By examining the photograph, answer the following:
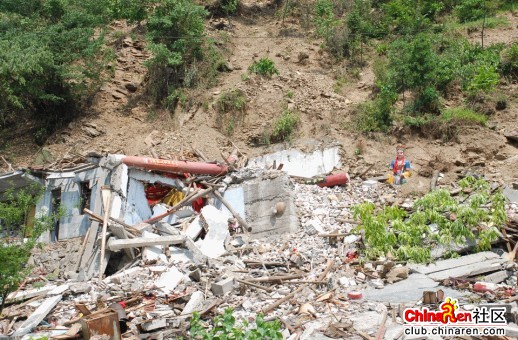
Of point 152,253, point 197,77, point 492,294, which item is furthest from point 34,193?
point 492,294

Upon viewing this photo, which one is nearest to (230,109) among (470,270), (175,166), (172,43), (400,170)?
(172,43)

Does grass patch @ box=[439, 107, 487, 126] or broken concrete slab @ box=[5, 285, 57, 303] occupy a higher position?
grass patch @ box=[439, 107, 487, 126]

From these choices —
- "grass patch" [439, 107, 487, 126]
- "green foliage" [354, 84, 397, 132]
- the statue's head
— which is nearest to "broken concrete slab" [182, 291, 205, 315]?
the statue's head

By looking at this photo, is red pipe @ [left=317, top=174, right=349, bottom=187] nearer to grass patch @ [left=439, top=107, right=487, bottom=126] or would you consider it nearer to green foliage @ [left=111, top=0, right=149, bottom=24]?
grass patch @ [left=439, top=107, right=487, bottom=126]

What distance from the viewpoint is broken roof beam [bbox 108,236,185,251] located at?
34.2ft

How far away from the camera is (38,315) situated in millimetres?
8391

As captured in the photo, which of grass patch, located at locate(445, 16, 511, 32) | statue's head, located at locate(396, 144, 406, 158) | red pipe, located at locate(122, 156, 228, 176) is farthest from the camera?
grass patch, located at locate(445, 16, 511, 32)

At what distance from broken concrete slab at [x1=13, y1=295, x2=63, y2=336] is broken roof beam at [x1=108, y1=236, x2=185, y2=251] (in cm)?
154

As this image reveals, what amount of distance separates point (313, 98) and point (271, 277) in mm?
9348

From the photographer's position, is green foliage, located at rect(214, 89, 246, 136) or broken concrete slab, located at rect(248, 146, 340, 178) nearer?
broken concrete slab, located at rect(248, 146, 340, 178)

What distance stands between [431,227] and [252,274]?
3342 mm

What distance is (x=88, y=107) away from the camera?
19547mm

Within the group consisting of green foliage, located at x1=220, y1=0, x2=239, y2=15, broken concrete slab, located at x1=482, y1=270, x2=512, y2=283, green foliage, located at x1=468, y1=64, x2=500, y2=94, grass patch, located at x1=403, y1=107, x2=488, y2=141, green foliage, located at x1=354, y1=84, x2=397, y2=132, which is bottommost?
broken concrete slab, located at x1=482, y1=270, x2=512, y2=283

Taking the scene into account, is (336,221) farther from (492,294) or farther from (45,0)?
(45,0)
